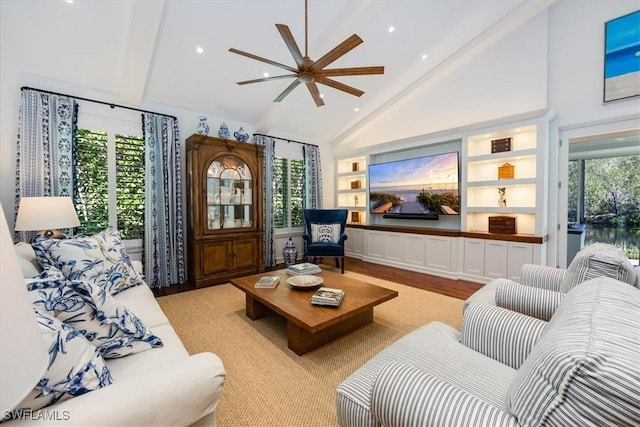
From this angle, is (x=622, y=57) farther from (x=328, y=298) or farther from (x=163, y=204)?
(x=163, y=204)

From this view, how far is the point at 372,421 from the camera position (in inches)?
38.8

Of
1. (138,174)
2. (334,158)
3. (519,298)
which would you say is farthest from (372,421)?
(334,158)

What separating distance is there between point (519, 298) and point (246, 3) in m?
3.56

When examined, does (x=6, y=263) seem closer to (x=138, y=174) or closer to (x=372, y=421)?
(x=372, y=421)

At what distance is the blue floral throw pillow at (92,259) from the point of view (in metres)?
1.78

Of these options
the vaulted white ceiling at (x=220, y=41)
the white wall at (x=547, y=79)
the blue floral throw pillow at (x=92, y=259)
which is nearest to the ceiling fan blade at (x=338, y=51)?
the vaulted white ceiling at (x=220, y=41)

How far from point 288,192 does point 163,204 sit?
224 cm

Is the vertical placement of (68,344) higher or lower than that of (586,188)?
lower

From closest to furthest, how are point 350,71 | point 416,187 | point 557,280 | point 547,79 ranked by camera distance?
point 557,280 → point 350,71 → point 547,79 → point 416,187

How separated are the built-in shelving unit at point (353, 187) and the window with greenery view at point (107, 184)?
3809 millimetres

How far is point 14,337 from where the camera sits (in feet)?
1.37

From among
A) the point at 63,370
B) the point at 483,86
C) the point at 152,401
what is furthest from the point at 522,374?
the point at 483,86

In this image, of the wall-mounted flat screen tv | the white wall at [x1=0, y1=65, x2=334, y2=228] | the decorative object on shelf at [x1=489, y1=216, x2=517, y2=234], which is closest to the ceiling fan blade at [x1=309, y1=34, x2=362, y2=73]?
the wall-mounted flat screen tv

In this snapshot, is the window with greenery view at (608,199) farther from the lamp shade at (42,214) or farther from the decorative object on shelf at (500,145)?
the lamp shade at (42,214)
